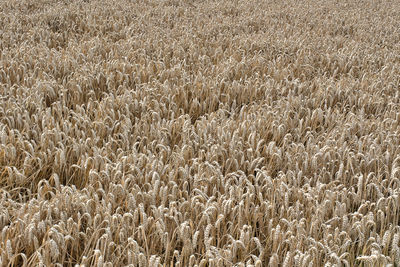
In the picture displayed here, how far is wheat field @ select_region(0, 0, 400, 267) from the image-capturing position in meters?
1.72

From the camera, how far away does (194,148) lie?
2.59 m

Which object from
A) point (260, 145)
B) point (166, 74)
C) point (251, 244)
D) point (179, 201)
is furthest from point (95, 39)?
point (251, 244)

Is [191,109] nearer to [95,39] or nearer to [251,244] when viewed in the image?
[251,244]

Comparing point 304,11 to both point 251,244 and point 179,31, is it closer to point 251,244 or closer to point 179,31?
point 179,31

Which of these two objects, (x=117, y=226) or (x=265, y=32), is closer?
(x=117, y=226)

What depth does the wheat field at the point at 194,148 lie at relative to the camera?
1.72m

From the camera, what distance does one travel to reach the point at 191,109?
3104 mm

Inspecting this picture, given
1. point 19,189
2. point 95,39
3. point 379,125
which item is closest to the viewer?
point 19,189

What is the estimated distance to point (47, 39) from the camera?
4.79 metres

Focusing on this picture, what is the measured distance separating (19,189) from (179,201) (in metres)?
0.73

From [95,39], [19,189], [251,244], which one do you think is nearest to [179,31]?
[95,39]

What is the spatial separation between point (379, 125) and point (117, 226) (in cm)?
187

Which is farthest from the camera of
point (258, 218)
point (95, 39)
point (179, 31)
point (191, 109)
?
point (179, 31)

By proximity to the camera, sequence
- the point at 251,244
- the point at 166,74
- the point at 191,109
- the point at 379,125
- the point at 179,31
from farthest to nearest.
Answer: the point at 179,31, the point at 166,74, the point at 191,109, the point at 379,125, the point at 251,244
